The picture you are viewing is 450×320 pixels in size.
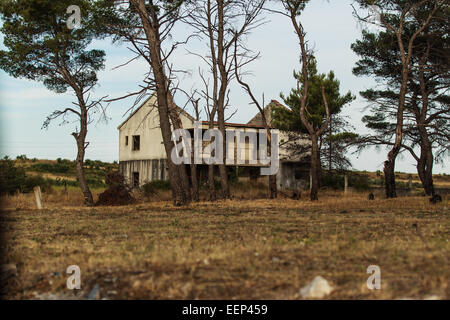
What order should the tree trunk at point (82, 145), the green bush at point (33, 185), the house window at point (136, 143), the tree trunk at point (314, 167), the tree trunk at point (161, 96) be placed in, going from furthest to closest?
the house window at point (136, 143)
the green bush at point (33, 185)
the tree trunk at point (82, 145)
the tree trunk at point (314, 167)
the tree trunk at point (161, 96)

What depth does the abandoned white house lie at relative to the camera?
39688 millimetres

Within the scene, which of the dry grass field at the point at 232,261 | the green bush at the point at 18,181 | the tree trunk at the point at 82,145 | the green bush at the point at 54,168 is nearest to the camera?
the dry grass field at the point at 232,261

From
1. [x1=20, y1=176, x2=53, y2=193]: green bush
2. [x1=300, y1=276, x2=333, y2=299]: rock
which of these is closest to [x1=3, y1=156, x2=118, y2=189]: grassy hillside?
→ [x1=20, y1=176, x2=53, y2=193]: green bush

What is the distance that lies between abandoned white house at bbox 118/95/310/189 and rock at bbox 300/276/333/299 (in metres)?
32.5

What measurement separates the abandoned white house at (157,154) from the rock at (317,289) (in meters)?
32.5

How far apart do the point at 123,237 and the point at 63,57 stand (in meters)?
17.1

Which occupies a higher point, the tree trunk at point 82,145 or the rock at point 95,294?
the tree trunk at point 82,145

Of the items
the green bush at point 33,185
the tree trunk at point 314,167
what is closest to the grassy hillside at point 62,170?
the green bush at point 33,185

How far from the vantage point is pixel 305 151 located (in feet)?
136

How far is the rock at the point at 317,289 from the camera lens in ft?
18.3

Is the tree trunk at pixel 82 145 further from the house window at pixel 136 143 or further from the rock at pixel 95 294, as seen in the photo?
the rock at pixel 95 294
